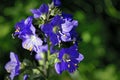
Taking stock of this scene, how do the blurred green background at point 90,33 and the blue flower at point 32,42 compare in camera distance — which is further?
the blurred green background at point 90,33

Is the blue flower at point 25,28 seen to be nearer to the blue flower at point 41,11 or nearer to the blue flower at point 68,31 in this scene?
the blue flower at point 41,11

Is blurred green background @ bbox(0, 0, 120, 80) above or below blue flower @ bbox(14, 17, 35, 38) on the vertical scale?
below

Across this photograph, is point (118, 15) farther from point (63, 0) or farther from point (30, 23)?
point (30, 23)

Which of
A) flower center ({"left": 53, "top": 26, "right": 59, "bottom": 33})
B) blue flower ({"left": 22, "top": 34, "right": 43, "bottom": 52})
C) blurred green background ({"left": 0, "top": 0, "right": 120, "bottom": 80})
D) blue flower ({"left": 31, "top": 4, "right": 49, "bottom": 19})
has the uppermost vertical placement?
blue flower ({"left": 31, "top": 4, "right": 49, "bottom": 19})

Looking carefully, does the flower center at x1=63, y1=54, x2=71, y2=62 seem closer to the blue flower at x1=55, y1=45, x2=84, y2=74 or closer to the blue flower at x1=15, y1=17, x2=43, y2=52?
the blue flower at x1=55, y1=45, x2=84, y2=74

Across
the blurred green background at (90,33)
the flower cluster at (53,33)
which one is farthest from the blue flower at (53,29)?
the blurred green background at (90,33)

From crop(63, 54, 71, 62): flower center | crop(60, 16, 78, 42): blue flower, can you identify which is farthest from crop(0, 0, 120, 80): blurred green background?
crop(60, 16, 78, 42): blue flower

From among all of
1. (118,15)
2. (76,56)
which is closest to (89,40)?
(118,15)
